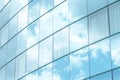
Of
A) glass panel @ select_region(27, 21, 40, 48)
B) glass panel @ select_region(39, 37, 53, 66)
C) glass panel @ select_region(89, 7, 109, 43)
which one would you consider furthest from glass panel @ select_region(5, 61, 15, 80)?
glass panel @ select_region(89, 7, 109, 43)

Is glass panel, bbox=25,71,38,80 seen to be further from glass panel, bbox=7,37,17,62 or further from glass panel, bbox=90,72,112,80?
glass panel, bbox=90,72,112,80

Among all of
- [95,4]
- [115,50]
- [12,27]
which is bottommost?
[115,50]

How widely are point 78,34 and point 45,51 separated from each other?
12.0 ft

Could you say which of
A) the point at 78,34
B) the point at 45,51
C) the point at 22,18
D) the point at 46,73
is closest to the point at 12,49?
the point at 22,18

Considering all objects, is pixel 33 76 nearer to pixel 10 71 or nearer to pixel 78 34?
pixel 10 71

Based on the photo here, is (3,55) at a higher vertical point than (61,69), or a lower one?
higher

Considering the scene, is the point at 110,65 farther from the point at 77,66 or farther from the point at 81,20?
the point at 81,20

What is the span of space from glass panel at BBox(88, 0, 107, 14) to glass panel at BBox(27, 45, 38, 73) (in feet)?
20.3

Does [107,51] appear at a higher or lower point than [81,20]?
lower

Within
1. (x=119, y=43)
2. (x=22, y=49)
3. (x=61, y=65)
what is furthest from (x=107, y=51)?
(x=22, y=49)

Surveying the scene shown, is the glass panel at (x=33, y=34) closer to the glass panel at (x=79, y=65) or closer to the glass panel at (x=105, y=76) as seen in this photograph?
the glass panel at (x=79, y=65)

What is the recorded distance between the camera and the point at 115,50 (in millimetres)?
22125

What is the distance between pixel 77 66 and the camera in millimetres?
24219

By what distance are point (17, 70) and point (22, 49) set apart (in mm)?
1784
